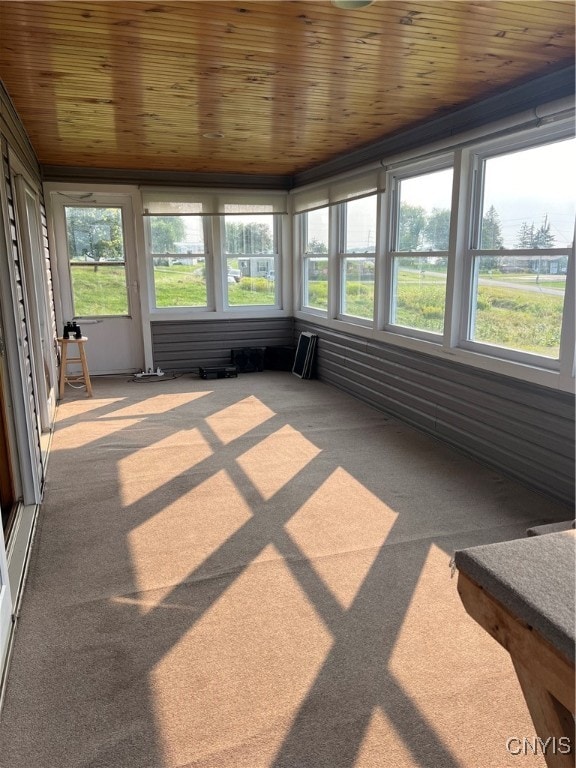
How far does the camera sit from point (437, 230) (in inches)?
169

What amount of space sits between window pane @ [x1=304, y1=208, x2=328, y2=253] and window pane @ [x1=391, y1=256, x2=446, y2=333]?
1.73m

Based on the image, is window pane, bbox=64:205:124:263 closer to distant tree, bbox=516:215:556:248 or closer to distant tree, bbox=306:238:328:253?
distant tree, bbox=306:238:328:253

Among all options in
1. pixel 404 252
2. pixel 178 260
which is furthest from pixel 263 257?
pixel 404 252

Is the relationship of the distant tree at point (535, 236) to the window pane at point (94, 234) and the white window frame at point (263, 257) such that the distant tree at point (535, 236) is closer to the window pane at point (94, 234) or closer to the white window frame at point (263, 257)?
the white window frame at point (263, 257)

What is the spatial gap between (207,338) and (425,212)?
371 centimetres

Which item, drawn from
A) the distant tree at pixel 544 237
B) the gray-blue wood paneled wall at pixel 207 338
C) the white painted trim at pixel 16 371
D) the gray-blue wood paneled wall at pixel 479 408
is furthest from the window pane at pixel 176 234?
the distant tree at pixel 544 237

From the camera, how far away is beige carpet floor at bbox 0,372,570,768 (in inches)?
65.0

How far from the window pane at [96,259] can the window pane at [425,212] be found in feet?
12.4

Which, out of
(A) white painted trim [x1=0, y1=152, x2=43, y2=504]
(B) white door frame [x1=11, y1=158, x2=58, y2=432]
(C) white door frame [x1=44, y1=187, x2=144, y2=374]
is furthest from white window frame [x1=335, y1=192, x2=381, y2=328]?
(A) white painted trim [x1=0, y1=152, x2=43, y2=504]

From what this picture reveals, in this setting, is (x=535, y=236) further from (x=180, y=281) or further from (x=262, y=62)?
(x=180, y=281)

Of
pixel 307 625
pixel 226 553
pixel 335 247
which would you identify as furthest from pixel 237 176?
pixel 307 625

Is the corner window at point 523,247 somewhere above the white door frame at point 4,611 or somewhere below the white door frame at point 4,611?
above

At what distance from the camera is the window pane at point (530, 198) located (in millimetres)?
3123

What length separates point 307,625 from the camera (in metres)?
2.17
